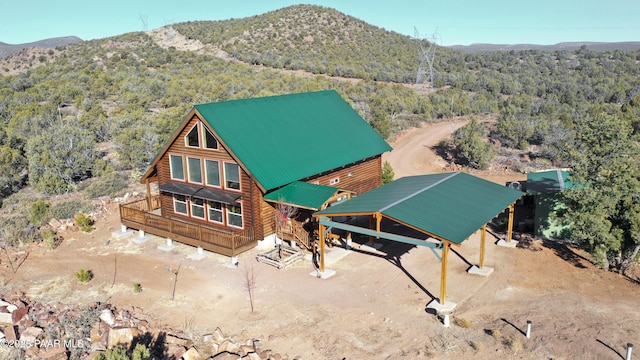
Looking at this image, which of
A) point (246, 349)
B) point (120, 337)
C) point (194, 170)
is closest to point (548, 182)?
point (194, 170)

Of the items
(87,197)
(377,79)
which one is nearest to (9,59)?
(377,79)

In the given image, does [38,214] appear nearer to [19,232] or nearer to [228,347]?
[19,232]

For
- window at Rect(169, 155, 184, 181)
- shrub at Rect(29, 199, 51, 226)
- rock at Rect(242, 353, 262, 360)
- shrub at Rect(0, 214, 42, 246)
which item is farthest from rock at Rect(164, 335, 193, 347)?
shrub at Rect(29, 199, 51, 226)

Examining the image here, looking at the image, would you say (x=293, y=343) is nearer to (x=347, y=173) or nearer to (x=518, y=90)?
(x=347, y=173)

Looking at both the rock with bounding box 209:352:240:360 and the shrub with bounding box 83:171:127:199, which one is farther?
the shrub with bounding box 83:171:127:199

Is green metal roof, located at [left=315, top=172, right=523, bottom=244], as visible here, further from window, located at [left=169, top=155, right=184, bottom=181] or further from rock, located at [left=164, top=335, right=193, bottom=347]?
window, located at [left=169, top=155, right=184, bottom=181]

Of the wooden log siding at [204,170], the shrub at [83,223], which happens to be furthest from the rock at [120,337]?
the shrub at [83,223]
